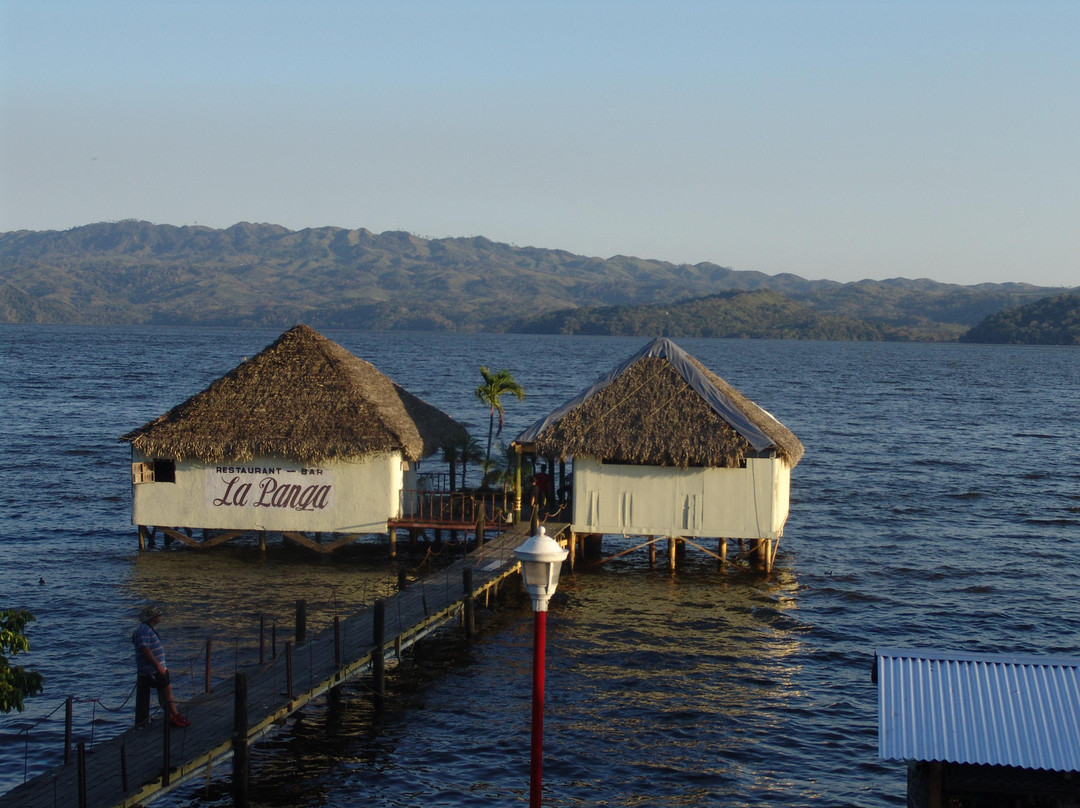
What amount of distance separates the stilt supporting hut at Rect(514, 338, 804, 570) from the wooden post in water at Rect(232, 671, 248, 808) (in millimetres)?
14469

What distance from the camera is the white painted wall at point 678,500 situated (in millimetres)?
30188

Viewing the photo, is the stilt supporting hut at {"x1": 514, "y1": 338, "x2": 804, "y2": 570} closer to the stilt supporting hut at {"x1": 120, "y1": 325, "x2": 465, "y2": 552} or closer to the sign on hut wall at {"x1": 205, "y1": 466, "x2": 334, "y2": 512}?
the stilt supporting hut at {"x1": 120, "y1": 325, "x2": 465, "y2": 552}

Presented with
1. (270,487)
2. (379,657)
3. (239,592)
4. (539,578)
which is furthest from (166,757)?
(270,487)

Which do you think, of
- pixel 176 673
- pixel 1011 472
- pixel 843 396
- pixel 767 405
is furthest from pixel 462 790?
pixel 843 396

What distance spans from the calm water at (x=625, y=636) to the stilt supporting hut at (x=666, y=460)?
1.93m

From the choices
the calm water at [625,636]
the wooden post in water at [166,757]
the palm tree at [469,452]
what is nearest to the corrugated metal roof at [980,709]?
the calm water at [625,636]

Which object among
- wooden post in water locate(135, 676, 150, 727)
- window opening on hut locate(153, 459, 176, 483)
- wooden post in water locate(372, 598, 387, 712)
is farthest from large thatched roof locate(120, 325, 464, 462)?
wooden post in water locate(135, 676, 150, 727)

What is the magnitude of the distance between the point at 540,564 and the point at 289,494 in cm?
2077

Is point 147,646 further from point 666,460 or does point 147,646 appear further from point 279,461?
point 666,460

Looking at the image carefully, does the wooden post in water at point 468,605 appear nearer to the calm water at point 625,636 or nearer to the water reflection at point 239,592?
the calm water at point 625,636

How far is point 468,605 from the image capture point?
84.7 feet

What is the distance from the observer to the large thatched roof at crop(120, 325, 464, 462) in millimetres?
31203

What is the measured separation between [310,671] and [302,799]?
2718mm

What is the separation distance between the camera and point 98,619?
27.8 metres
